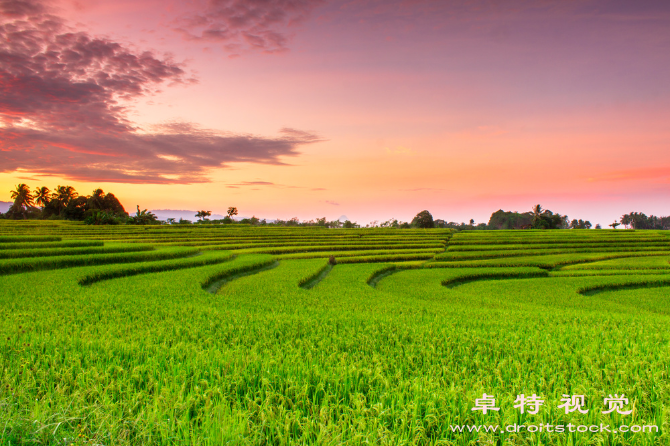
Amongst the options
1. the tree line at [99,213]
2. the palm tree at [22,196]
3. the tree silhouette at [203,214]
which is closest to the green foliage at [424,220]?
the tree line at [99,213]

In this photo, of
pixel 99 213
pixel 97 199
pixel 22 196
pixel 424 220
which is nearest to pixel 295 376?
pixel 99 213

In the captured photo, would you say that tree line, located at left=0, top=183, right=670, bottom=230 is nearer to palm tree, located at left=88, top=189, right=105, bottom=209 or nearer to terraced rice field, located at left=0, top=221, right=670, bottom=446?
palm tree, located at left=88, top=189, right=105, bottom=209

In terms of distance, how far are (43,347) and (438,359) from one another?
541cm

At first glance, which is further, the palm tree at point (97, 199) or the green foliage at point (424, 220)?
the green foliage at point (424, 220)

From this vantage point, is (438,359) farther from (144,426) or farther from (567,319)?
(567,319)

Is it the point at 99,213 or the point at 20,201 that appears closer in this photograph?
the point at 99,213

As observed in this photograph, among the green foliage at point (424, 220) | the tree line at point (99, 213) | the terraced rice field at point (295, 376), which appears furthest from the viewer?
the green foliage at point (424, 220)

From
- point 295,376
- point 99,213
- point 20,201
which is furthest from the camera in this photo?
point 20,201

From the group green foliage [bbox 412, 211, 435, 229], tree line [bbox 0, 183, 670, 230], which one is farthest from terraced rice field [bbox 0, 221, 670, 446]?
green foliage [bbox 412, 211, 435, 229]

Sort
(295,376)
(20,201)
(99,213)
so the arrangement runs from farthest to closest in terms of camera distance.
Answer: (20,201) → (99,213) → (295,376)

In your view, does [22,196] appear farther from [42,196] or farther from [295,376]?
[295,376]

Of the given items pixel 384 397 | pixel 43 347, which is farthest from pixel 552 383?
pixel 43 347

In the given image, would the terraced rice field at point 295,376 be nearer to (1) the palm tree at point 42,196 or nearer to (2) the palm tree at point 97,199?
(2) the palm tree at point 97,199

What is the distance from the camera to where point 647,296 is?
15797mm
